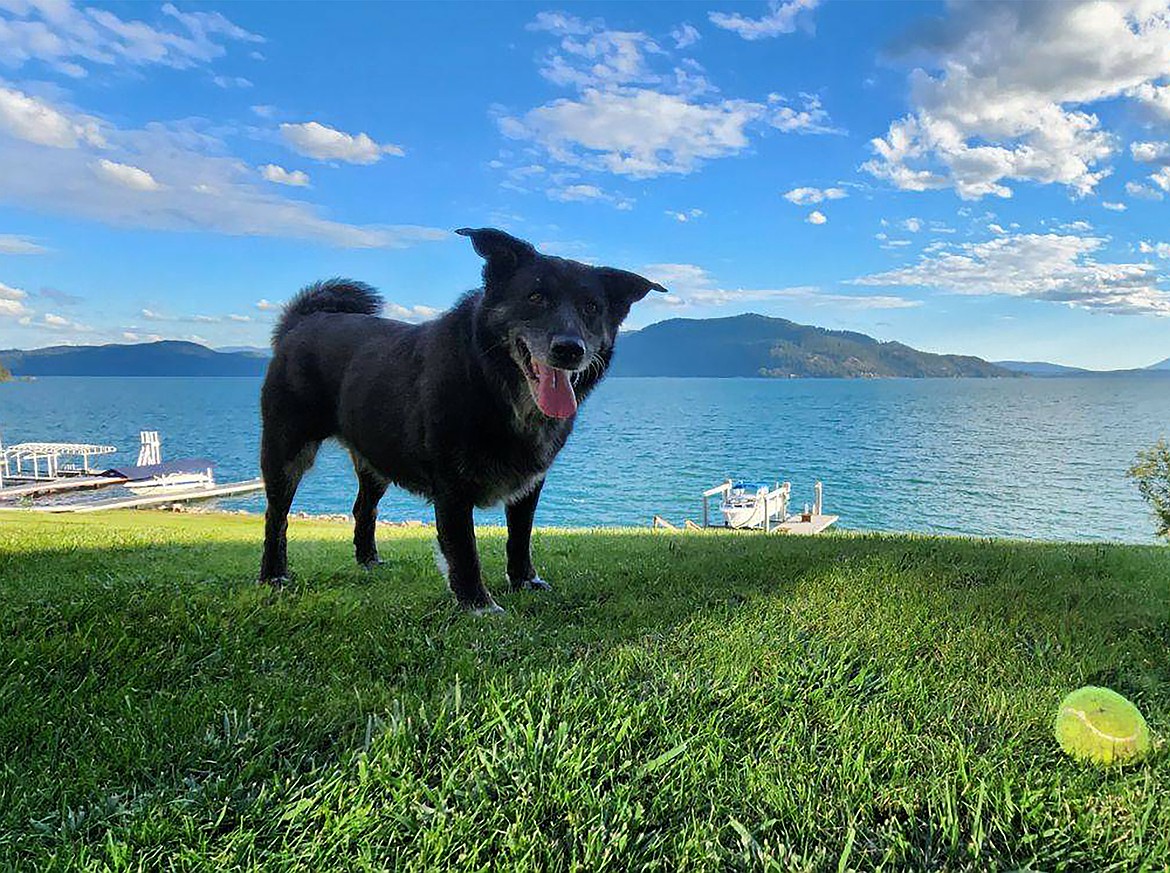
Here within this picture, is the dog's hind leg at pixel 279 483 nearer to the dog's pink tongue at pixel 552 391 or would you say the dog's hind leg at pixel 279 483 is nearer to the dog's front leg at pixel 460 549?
the dog's front leg at pixel 460 549

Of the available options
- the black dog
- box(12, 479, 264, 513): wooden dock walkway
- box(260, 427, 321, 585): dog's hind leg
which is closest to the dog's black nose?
the black dog

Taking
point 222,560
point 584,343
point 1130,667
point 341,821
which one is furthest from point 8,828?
point 222,560

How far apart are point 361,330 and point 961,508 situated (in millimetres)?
54724

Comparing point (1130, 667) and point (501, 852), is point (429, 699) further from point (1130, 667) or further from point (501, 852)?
point (1130, 667)

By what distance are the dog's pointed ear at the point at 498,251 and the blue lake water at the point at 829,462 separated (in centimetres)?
139

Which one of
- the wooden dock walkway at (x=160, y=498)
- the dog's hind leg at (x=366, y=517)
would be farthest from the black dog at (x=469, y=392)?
the wooden dock walkway at (x=160, y=498)

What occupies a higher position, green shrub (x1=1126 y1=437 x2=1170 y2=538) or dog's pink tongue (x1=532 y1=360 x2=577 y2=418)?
dog's pink tongue (x1=532 y1=360 x2=577 y2=418)

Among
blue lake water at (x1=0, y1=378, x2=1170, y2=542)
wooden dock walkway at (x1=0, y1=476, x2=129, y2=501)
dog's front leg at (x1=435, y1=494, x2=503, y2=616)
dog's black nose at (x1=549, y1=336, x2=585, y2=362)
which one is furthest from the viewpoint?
blue lake water at (x1=0, y1=378, x2=1170, y2=542)

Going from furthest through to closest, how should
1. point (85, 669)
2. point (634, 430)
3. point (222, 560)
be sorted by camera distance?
point (634, 430)
point (222, 560)
point (85, 669)

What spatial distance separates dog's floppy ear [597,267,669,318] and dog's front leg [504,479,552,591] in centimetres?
146

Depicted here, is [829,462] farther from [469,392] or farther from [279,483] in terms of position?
[469,392]

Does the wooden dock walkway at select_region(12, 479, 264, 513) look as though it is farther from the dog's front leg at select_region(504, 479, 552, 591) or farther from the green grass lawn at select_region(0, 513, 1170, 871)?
the green grass lawn at select_region(0, 513, 1170, 871)

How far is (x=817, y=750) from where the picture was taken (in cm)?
266

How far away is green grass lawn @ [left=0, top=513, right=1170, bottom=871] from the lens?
2164 millimetres
